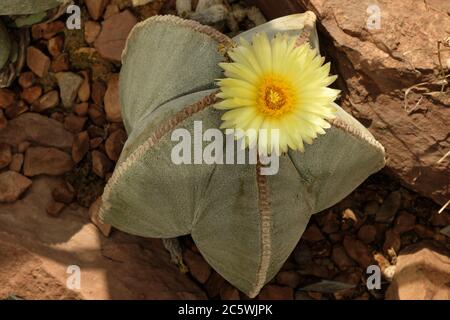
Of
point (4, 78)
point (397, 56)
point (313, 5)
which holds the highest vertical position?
point (313, 5)

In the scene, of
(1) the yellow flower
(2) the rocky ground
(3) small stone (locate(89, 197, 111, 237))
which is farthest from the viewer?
(3) small stone (locate(89, 197, 111, 237))

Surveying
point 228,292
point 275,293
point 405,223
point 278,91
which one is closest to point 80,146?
point 228,292

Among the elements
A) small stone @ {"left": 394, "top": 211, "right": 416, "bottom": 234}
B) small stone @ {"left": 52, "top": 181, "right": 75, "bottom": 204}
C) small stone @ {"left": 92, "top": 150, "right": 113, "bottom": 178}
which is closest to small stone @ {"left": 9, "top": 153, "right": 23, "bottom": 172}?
small stone @ {"left": 52, "top": 181, "right": 75, "bottom": 204}

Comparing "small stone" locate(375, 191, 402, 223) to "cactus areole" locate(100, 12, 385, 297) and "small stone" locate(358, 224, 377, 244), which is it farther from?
"cactus areole" locate(100, 12, 385, 297)

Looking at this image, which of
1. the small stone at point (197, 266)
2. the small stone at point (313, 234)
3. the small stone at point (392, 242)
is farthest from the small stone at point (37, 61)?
the small stone at point (392, 242)

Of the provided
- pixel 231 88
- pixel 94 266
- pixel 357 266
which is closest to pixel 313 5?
pixel 231 88

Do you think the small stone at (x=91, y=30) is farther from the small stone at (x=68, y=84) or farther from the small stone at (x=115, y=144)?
the small stone at (x=115, y=144)

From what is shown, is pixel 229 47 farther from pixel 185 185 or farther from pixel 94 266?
pixel 94 266
